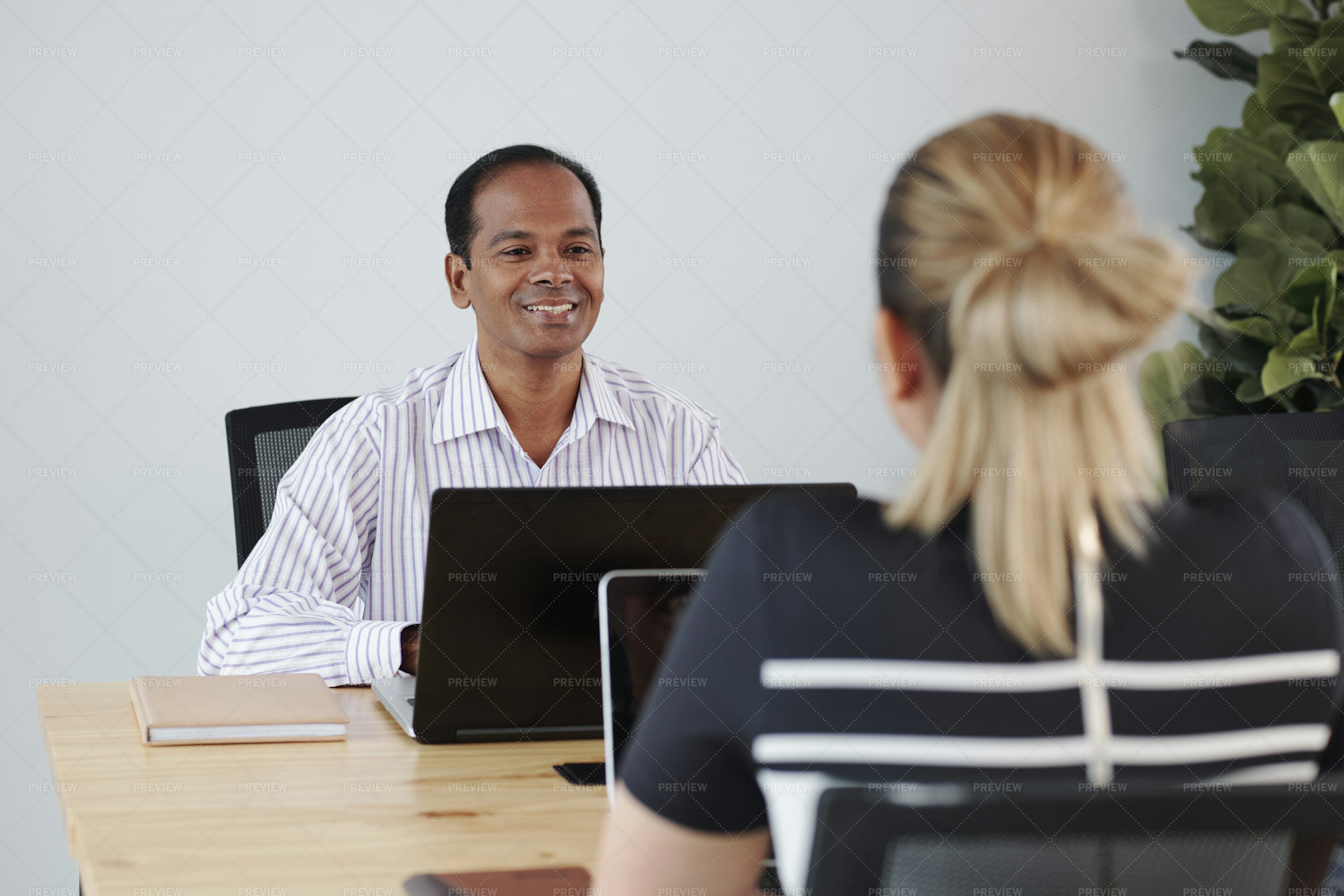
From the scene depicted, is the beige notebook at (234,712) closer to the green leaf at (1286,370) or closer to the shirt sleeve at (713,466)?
the shirt sleeve at (713,466)

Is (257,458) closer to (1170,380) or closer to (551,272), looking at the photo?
(551,272)

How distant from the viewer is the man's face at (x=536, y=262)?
2.12 m

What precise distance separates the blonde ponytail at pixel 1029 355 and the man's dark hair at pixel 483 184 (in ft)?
4.90

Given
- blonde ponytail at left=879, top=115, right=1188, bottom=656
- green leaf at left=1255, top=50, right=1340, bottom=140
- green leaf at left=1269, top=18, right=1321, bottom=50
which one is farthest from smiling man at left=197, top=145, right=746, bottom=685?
green leaf at left=1269, top=18, right=1321, bottom=50

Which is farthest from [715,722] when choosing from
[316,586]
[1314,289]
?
[1314,289]

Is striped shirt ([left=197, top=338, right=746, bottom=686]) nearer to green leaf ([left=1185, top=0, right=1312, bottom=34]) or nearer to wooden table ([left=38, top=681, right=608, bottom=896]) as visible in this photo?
wooden table ([left=38, top=681, right=608, bottom=896])

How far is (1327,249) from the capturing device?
328 centimetres

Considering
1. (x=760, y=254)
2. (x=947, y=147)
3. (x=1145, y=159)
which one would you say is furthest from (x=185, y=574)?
(x=1145, y=159)

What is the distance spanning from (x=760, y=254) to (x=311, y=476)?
173 cm

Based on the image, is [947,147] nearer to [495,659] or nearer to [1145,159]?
[495,659]

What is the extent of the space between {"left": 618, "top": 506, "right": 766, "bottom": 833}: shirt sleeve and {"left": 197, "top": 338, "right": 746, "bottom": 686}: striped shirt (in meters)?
→ 0.90

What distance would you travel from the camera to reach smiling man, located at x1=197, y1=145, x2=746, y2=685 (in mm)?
1891

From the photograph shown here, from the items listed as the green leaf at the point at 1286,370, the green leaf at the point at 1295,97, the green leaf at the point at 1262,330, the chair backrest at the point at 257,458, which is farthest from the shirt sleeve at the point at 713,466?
the green leaf at the point at 1295,97

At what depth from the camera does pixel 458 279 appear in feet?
7.42
